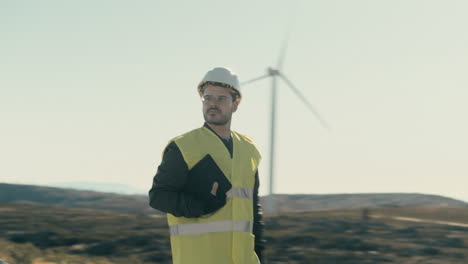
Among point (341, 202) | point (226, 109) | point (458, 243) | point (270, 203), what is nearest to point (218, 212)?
point (226, 109)

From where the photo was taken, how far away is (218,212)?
514 centimetres

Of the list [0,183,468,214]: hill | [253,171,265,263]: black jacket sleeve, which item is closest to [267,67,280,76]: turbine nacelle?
[253,171,265,263]: black jacket sleeve

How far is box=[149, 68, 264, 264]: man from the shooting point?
5.02 m

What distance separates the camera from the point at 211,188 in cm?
509

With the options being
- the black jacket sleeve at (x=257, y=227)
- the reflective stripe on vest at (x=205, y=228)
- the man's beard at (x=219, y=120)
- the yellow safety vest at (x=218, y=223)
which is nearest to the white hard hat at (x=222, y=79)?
the man's beard at (x=219, y=120)

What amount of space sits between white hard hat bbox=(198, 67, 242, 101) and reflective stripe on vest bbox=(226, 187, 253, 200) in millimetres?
768

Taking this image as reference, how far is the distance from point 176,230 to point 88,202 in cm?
18258

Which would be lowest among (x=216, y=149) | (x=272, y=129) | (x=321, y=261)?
(x=321, y=261)

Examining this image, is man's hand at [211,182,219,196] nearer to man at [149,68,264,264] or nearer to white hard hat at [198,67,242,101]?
man at [149,68,264,264]

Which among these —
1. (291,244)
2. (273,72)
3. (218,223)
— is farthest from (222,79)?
(273,72)

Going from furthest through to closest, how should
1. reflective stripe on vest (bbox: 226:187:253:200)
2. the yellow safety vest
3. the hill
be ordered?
the hill < reflective stripe on vest (bbox: 226:187:253:200) < the yellow safety vest

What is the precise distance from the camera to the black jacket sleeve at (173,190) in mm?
4902

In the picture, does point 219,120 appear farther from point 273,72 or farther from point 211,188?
point 273,72

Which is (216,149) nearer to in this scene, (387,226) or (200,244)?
(200,244)
